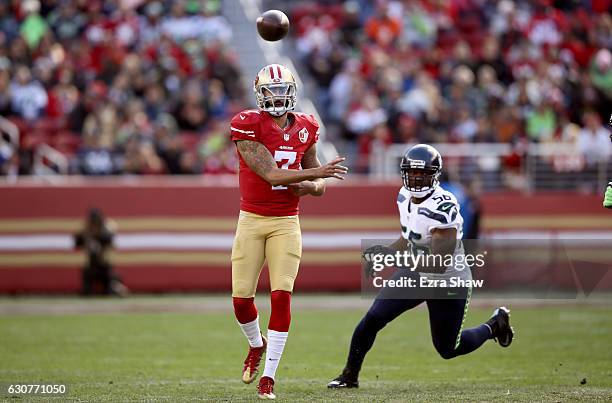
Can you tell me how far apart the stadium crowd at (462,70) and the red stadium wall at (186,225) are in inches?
28.6

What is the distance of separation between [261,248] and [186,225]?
842 centimetres

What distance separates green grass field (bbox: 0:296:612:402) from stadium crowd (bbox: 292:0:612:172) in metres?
3.98

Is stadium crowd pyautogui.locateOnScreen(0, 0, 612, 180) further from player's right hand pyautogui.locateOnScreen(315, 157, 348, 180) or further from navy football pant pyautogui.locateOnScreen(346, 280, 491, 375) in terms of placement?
player's right hand pyautogui.locateOnScreen(315, 157, 348, 180)

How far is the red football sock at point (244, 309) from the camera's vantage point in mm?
7660

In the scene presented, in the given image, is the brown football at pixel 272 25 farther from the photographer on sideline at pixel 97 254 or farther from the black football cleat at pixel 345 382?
the photographer on sideline at pixel 97 254

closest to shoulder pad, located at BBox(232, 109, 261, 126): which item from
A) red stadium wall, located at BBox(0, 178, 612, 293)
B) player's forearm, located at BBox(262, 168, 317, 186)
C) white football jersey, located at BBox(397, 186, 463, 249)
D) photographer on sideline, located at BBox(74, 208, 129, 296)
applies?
player's forearm, located at BBox(262, 168, 317, 186)

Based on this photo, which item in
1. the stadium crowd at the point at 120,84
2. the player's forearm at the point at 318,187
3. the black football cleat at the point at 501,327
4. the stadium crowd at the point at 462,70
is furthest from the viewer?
the stadium crowd at the point at 462,70

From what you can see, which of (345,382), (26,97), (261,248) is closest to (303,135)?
(261,248)

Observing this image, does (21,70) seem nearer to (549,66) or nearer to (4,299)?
(4,299)

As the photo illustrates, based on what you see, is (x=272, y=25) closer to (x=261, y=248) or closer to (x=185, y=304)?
(x=261, y=248)

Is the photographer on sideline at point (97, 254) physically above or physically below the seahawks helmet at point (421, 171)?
below

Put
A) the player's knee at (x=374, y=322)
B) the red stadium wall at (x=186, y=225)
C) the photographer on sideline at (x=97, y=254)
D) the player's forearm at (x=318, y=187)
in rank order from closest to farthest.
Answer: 1. the player's forearm at (x=318, y=187)
2. the player's knee at (x=374, y=322)
3. the photographer on sideline at (x=97, y=254)
4. the red stadium wall at (x=186, y=225)

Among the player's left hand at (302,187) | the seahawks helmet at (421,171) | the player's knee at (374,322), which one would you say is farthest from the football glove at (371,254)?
the player's left hand at (302,187)

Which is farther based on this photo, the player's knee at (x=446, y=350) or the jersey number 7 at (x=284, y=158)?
the player's knee at (x=446, y=350)
